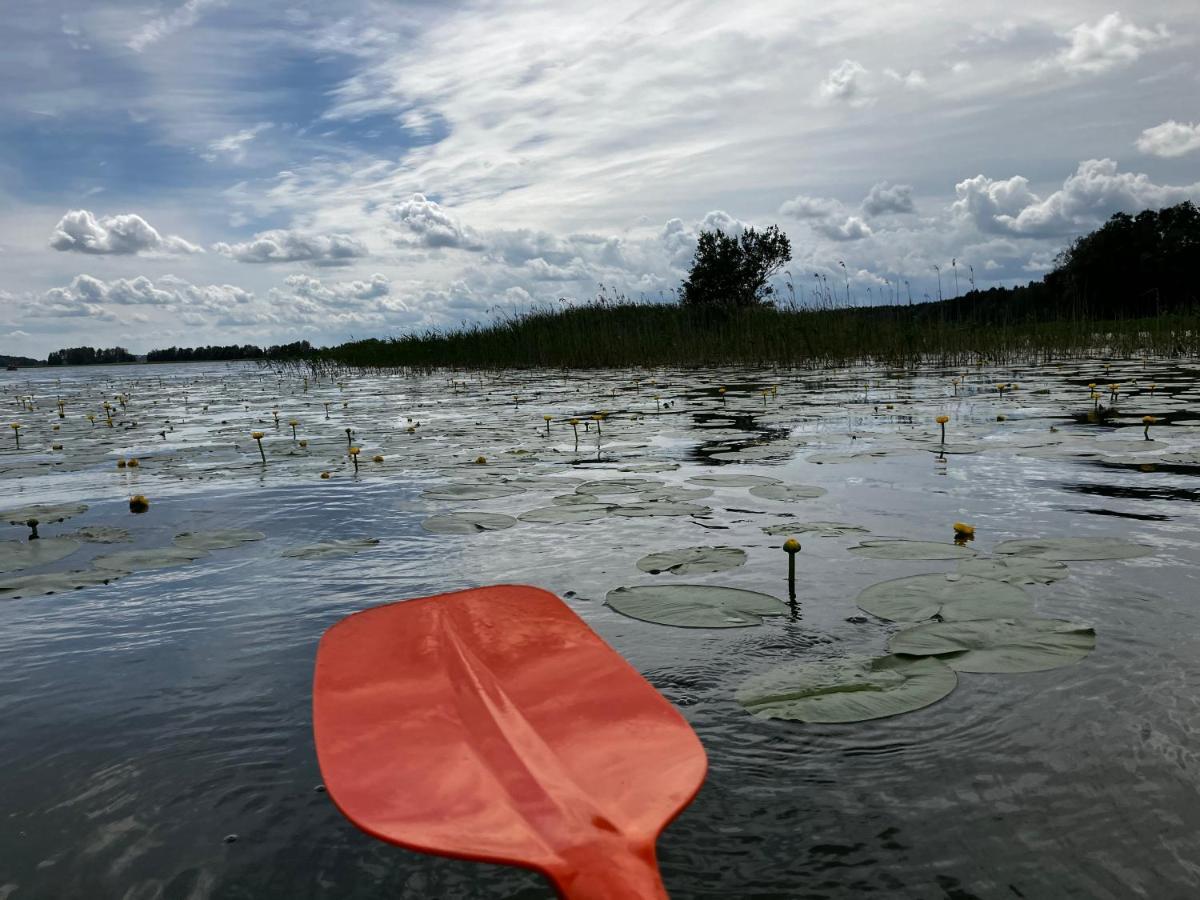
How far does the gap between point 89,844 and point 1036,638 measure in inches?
59.4

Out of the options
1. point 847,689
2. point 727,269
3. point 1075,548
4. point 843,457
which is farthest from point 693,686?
point 727,269

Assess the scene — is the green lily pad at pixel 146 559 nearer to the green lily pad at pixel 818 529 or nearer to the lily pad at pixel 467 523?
the lily pad at pixel 467 523

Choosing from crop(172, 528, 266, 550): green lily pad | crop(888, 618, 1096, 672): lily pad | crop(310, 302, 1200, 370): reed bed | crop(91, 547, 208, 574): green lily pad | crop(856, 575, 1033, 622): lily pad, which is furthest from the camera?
crop(310, 302, 1200, 370): reed bed

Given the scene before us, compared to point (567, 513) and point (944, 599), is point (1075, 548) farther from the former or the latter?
point (567, 513)

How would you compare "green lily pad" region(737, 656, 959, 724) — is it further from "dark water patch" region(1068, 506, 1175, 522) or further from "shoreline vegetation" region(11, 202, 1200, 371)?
"shoreline vegetation" region(11, 202, 1200, 371)

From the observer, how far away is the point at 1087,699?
4.07ft

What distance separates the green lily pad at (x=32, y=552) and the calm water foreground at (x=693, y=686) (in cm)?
5

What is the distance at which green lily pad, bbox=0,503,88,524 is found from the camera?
2994mm

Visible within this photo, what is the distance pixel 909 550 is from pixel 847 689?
92 cm

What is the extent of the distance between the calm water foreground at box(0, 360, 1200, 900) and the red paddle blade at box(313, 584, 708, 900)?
11cm

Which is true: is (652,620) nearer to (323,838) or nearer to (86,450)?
(323,838)

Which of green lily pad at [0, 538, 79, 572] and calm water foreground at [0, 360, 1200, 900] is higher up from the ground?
green lily pad at [0, 538, 79, 572]

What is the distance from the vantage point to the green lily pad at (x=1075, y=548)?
6.49ft

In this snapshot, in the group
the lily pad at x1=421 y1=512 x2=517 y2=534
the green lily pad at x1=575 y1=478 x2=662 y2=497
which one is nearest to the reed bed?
the green lily pad at x1=575 y1=478 x2=662 y2=497
